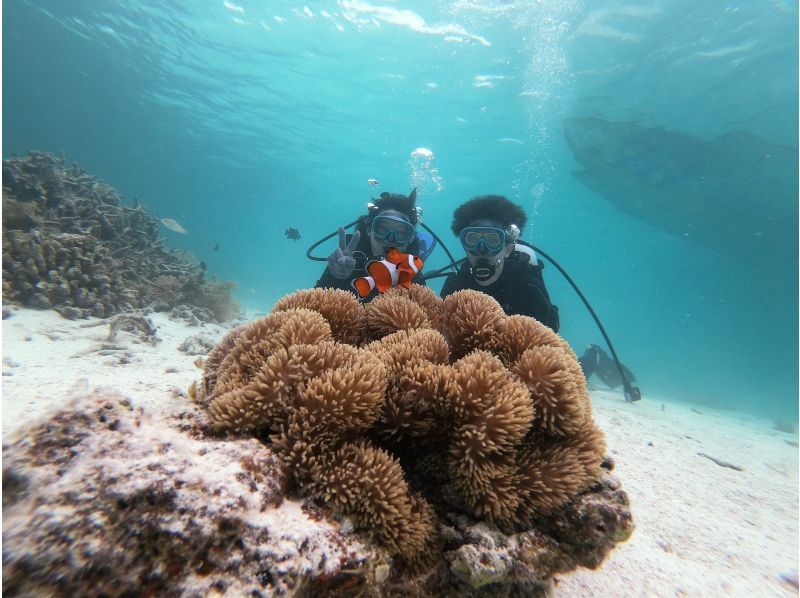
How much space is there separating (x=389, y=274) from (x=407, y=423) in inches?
58.7

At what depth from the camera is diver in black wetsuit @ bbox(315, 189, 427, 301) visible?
15.9 feet

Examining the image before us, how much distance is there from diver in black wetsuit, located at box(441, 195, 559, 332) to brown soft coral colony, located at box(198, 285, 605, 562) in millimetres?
3638

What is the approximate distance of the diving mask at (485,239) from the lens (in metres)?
5.58

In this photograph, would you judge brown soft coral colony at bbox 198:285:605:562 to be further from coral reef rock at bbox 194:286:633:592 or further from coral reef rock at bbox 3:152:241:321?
coral reef rock at bbox 3:152:241:321

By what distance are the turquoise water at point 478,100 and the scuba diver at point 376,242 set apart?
13227mm

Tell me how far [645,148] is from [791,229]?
11727 mm

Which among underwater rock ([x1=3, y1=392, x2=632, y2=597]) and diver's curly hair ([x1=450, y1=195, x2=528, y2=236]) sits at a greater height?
diver's curly hair ([x1=450, y1=195, x2=528, y2=236])

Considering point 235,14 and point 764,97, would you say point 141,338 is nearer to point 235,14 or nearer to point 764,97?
point 235,14

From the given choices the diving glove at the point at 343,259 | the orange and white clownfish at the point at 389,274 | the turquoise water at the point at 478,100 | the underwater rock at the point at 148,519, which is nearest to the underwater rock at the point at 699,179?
the turquoise water at the point at 478,100

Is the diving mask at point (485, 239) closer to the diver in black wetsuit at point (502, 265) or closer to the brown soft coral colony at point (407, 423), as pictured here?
the diver in black wetsuit at point (502, 265)

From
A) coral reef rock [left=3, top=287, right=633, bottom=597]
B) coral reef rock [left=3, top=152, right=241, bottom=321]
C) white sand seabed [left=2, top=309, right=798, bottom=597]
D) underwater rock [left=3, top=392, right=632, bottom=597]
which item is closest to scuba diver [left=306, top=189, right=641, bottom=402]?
white sand seabed [left=2, top=309, right=798, bottom=597]

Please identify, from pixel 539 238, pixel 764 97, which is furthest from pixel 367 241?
pixel 539 238

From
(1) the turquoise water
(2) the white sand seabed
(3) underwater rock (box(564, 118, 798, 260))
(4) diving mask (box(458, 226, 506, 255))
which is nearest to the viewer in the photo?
(2) the white sand seabed

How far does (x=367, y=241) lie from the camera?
21.7 ft
